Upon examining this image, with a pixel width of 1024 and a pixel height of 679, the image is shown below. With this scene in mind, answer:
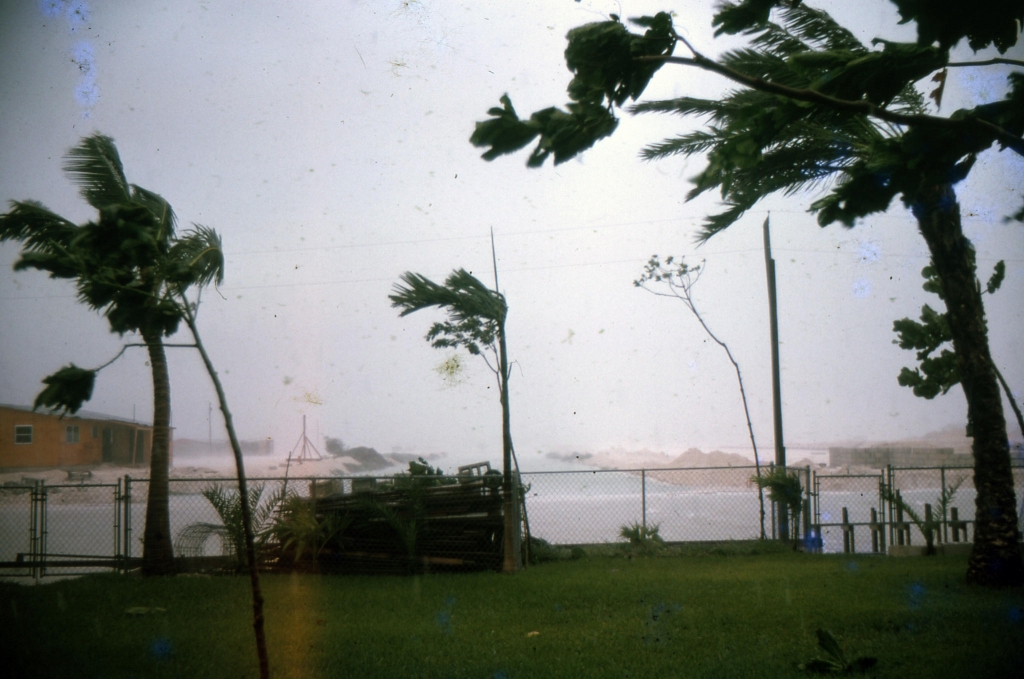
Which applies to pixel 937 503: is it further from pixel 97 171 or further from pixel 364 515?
pixel 97 171

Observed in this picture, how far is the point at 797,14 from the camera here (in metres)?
7.39

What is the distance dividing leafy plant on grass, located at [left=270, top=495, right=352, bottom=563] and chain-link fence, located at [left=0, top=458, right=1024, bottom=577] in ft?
0.06

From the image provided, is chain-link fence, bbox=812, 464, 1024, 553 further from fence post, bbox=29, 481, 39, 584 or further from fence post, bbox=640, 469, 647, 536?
fence post, bbox=29, 481, 39, 584

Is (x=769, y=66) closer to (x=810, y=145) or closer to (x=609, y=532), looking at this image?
(x=810, y=145)

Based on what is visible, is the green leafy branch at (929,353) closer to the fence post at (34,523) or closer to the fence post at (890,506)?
the fence post at (890,506)

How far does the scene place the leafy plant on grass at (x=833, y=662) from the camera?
4.23 m

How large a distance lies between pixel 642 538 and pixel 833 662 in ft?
22.6

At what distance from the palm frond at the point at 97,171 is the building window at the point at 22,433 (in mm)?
4782

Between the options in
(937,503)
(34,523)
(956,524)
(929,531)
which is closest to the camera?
(34,523)

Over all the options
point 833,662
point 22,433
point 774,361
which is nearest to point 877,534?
point 774,361

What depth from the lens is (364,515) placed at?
9766 mm

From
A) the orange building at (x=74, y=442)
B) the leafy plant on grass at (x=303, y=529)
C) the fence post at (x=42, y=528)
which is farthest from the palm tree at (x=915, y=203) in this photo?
the orange building at (x=74, y=442)

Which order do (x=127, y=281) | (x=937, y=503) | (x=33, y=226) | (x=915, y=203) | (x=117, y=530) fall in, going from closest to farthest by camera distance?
(x=127, y=281) < (x=915, y=203) < (x=33, y=226) < (x=117, y=530) < (x=937, y=503)

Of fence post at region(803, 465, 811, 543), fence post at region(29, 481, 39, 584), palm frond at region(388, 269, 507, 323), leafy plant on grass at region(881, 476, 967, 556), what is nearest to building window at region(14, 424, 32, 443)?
fence post at region(29, 481, 39, 584)
